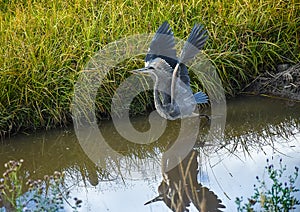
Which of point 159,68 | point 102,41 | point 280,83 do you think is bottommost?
point 159,68

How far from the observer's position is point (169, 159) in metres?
4.61

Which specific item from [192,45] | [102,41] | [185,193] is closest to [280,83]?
[192,45]

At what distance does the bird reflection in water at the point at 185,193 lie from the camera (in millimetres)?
3652

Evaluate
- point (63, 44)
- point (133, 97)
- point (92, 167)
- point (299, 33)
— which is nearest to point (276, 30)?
point (299, 33)

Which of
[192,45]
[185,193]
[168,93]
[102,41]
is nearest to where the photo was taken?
[185,193]

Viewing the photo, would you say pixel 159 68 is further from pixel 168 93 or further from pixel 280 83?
pixel 280 83

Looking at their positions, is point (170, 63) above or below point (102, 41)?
below

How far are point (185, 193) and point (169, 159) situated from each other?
2.41 feet

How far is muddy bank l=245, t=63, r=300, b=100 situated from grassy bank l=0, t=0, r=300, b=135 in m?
0.09

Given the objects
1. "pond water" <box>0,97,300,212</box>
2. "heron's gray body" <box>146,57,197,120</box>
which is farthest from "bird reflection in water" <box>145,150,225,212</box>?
"heron's gray body" <box>146,57,197,120</box>

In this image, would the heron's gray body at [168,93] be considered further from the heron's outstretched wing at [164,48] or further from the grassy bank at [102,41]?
the grassy bank at [102,41]

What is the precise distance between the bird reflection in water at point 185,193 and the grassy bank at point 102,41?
1.40 m

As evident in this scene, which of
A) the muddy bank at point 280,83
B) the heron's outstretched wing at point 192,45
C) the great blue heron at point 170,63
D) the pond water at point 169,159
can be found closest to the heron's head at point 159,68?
the great blue heron at point 170,63

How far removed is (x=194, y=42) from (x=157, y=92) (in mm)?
483
